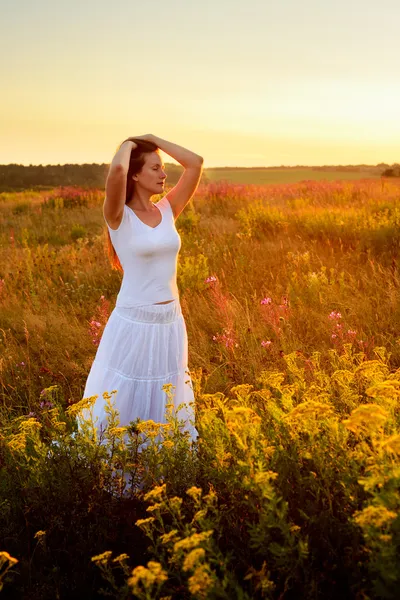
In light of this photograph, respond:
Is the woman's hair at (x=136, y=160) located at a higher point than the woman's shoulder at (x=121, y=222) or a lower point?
higher

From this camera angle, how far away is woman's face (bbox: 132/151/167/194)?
323cm

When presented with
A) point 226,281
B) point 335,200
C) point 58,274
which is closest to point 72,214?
point 335,200

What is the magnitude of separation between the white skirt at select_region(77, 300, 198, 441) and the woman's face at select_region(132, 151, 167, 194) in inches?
27.8

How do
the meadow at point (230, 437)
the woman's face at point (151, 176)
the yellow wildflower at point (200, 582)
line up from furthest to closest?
the woman's face at point (151, 176)
the meadow at point (230, 437)
the yellow wildflower at point (200, 582)

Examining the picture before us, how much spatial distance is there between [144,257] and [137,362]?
0.61m

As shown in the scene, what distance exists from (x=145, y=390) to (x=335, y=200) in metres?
11.2

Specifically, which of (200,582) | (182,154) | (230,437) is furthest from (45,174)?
(200,582)

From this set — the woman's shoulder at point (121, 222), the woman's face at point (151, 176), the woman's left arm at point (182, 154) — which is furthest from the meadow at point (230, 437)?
the woman's left arm at point (182, 154)

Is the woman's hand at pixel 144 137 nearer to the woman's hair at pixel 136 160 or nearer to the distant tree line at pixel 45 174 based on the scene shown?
the woman's hair at pixel 136 160

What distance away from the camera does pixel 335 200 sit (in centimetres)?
1337

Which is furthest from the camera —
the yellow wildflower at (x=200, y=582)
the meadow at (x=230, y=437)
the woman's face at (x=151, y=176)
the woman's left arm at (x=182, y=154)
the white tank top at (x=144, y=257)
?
the woman's left arm at (x=182, y=154)

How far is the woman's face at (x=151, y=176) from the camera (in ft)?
10.6

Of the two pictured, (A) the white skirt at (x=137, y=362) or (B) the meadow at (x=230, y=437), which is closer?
(B) the meadow at (x=230, y=437)

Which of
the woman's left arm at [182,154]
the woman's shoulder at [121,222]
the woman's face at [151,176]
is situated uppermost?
the woman's left arm at [182,154]
